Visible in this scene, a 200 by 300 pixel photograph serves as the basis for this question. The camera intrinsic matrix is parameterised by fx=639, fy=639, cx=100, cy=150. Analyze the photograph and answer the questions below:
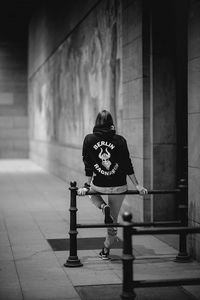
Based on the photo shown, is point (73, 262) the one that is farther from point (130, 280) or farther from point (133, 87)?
point (133, 87)

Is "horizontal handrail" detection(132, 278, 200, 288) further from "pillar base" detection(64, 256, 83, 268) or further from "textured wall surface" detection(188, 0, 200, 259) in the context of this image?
"textured wall surface" detection(188, 0, 200, 259)

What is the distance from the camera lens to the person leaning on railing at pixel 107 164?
309 inches

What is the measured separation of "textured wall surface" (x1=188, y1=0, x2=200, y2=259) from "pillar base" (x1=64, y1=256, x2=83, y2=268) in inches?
58.1

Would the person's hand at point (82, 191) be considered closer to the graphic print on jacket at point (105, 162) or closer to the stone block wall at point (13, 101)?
the graphic print on jacket at point (105, 162)

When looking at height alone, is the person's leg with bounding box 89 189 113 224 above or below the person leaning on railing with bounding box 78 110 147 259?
below

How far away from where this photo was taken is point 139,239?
9.67 meters

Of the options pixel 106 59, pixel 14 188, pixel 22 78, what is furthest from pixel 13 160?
pixel 106 59

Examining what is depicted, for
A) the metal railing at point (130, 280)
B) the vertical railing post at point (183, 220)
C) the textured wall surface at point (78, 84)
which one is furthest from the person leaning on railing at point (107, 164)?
the textured wall surface at point (78, 84)

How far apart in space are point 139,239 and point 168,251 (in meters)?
1.06

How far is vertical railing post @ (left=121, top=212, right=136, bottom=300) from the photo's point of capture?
4.96m

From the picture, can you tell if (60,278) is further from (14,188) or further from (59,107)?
(59,107)

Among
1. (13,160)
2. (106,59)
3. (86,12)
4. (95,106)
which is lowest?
(13,160)

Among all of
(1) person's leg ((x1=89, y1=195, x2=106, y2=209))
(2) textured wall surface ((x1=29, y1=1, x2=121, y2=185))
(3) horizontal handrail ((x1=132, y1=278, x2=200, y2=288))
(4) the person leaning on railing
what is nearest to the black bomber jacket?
(4) the person leaning on railing

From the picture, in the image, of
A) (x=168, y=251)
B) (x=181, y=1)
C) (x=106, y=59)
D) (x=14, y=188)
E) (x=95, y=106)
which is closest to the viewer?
(x=168, y=251)
